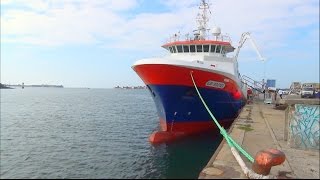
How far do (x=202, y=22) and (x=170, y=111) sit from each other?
31.0 ft


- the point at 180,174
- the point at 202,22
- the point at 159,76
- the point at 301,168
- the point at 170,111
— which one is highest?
the point at 202,22

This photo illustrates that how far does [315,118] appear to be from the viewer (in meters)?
11.4

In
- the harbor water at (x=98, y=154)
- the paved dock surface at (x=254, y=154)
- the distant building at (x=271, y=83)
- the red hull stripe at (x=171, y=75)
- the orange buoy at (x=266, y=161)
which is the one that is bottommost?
the harbor water at (x=98, y=154)

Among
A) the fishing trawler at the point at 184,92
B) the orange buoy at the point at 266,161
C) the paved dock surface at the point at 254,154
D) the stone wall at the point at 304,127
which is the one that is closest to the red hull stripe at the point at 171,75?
the fishing trawler at the point at 184,92

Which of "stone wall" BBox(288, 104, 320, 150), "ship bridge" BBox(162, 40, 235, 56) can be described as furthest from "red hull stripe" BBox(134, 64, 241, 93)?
"stone wall" BBox(288, 104, 320, 150)

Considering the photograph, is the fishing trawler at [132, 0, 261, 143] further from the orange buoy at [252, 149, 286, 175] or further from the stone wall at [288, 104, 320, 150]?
the orange buoy at [252, 149, 286, 175]

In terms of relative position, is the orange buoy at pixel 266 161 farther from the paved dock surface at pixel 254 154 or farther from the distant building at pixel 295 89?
the distant building at pixel 295 89

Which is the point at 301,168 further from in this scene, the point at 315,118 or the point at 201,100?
the point at 201,100

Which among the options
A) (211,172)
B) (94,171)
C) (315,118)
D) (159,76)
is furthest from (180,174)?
(159,76)

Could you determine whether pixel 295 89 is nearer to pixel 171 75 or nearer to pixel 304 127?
pixel 171 75

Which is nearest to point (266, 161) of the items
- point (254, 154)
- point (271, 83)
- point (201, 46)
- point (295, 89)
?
point (254, 154)

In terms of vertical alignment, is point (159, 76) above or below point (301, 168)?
above

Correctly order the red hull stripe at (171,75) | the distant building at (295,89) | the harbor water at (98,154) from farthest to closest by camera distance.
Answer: the distant building at (295,89)
the red hull stripe at (171,75)
the harbor water at (98,154)

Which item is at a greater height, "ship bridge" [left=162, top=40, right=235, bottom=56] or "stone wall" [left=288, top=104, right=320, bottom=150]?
"ship bridge" [left=162, top=40, right=235, bottom=56]
